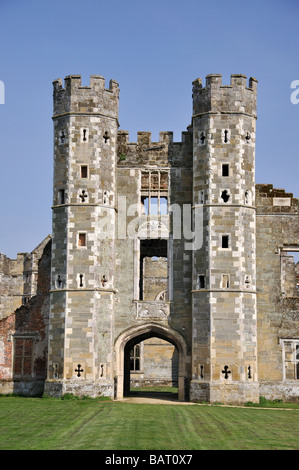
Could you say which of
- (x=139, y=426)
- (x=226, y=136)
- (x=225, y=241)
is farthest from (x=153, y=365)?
(x=139, y=426)

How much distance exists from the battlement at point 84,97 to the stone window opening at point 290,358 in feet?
42.5

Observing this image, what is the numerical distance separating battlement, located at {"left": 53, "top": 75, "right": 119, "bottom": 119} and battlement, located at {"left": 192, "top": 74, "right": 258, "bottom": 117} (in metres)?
4.20

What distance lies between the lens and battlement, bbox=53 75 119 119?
32.4m

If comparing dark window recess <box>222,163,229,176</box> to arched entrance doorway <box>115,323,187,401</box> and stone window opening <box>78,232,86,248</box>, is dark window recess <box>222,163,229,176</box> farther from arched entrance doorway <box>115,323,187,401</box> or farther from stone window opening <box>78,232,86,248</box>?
arched entrance doorway <box>115,323,187,401</box>

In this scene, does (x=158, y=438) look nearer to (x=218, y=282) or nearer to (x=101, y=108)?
(x=218, y=282)

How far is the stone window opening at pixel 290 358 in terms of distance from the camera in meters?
32.0

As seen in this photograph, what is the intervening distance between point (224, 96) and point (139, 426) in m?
16.4

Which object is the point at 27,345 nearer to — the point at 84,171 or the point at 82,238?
the point at 82,238

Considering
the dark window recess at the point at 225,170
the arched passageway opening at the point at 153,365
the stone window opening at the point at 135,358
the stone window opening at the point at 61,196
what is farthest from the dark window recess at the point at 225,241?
the stone window opening at the point at 135,358

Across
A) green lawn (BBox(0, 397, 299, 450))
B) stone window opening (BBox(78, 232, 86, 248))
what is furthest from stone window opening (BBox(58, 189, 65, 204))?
green lawn (BBox(0, 397, 299, 450))

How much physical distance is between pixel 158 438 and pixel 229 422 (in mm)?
4783

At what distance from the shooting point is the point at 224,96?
32188mm

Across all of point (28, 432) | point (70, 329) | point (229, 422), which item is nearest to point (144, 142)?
point (70, 329)

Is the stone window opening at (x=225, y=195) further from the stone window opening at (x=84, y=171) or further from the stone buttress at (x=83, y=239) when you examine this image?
the stone window opening at (x=84, y=171)
